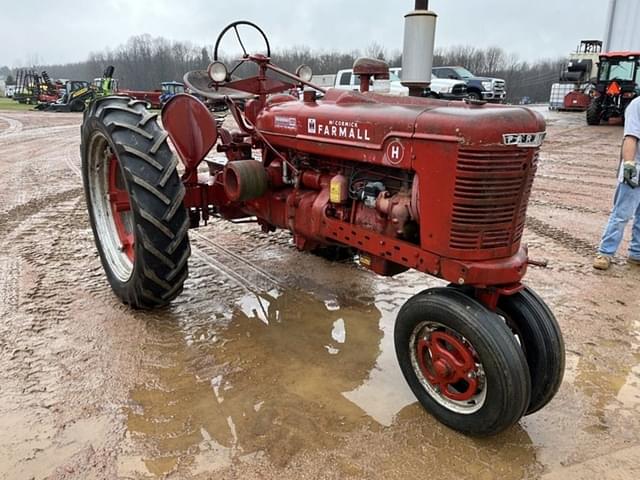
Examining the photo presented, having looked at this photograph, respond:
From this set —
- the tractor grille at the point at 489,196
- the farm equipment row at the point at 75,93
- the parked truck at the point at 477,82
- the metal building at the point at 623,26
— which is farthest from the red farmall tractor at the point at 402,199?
the metal building at the point at 623,26

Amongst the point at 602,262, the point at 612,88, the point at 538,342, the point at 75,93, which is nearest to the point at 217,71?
the point at 538,342

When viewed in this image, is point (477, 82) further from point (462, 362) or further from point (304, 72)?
point (462, 362)

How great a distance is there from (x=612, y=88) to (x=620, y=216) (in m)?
12.9

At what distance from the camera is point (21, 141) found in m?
12.9

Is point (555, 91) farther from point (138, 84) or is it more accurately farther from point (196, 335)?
point (138, 84)

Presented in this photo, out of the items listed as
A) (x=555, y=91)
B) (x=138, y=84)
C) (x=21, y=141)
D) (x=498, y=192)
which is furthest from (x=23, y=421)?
(x=138, y=84)

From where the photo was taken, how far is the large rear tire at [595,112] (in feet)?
52.3

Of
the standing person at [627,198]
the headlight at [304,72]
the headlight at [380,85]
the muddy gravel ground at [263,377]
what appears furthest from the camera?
the standing person at [627,198]

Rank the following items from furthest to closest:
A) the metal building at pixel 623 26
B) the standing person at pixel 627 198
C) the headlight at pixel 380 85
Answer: the metal building at pixel 623 26
the standing person at pixel 627 198
the headlight at pixel 380 85

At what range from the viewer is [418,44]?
9.28ft

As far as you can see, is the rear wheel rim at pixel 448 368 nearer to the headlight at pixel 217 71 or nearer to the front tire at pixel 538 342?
the front tire at pixel 538 342

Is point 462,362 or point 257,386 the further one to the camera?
point 257,386

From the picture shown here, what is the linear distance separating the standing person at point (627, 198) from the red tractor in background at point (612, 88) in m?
12.8

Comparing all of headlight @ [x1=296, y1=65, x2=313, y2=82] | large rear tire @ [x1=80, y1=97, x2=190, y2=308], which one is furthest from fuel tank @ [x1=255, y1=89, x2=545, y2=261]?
headlight @ [x1=296, y1=65, x2=313, y2=82]
